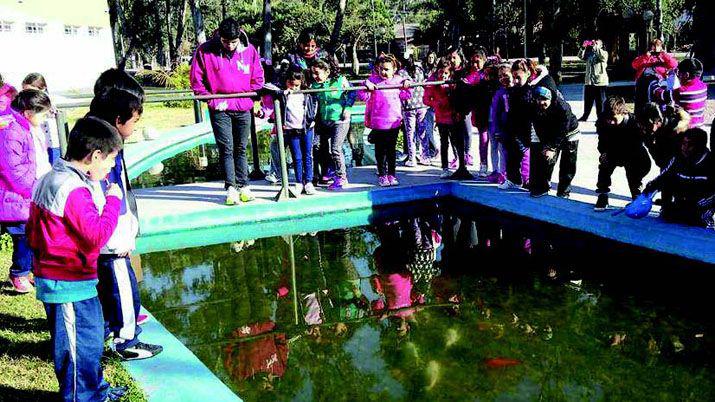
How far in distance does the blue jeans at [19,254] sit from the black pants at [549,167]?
14.6 ft

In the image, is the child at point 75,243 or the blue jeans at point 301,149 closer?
the child at point 75,243

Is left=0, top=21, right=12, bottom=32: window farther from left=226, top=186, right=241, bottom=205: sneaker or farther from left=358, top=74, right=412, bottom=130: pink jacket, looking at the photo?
left=358, top=74, right=412, bottom=130: pink jacket

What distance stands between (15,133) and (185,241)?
2.18 meters

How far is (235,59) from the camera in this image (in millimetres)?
6754

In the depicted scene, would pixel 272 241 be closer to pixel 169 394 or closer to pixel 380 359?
pixel 380 359

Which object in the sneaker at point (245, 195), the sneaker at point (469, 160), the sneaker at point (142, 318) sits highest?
the sneaker at point (469, 160)

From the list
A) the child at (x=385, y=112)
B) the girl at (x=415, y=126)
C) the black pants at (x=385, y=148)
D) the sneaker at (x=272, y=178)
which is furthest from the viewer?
the girl at (x=415, y=126)

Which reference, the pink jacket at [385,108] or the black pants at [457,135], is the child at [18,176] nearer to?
the pink jacket at [385,108]

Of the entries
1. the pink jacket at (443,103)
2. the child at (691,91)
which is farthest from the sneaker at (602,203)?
the child at (691,91)

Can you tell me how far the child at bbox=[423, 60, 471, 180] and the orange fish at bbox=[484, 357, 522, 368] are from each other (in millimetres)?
3951

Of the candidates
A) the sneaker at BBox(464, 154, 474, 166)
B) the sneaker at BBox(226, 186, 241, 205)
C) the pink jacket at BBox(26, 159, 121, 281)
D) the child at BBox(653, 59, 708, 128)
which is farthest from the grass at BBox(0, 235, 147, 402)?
the child at BBox(653, 59, 708, 128)

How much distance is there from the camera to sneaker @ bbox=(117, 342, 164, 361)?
358cm

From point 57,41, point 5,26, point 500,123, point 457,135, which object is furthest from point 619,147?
point 57,41

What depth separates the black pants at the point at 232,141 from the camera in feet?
22.1
